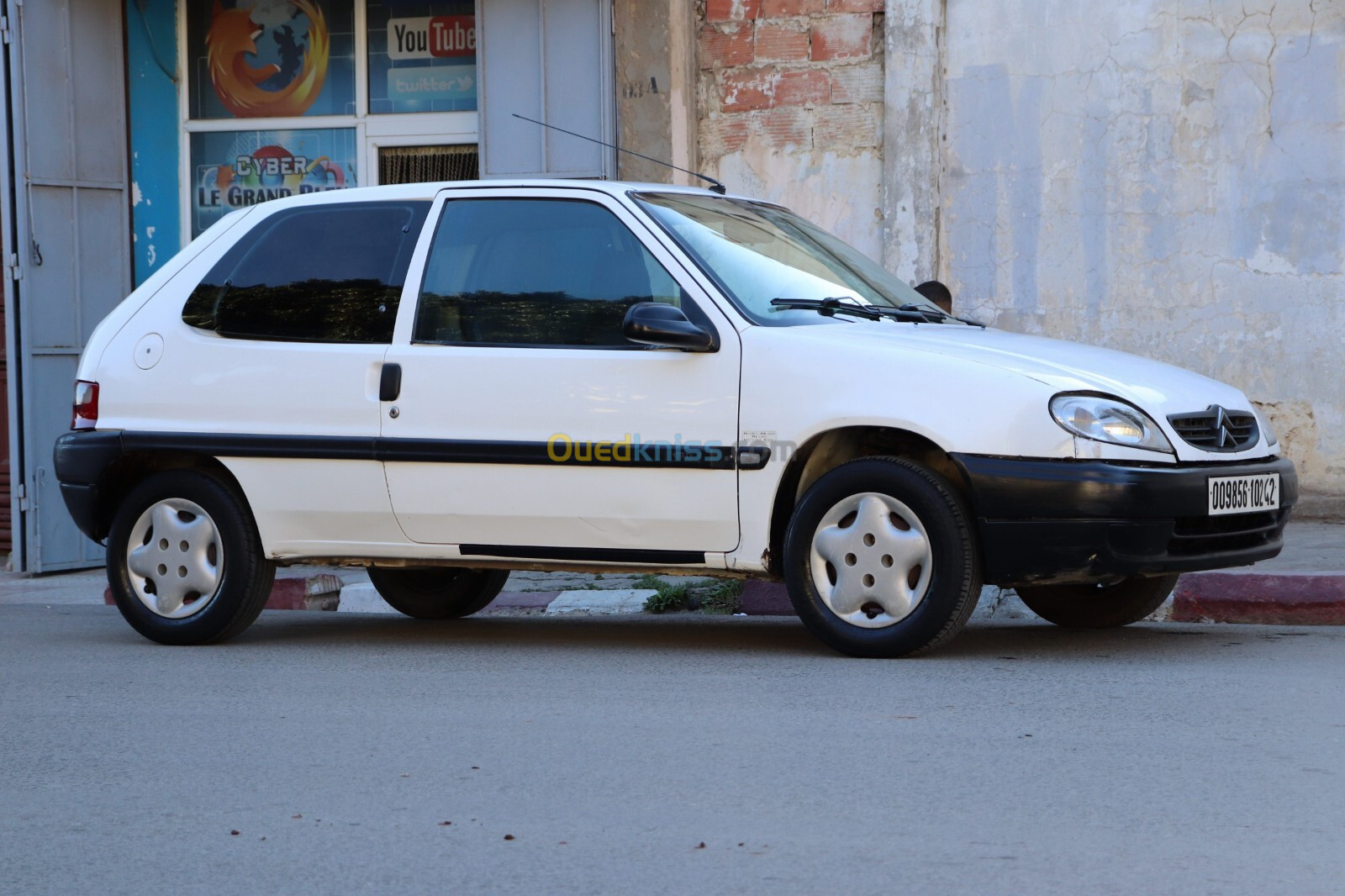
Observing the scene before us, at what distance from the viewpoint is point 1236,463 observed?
5.90 metres

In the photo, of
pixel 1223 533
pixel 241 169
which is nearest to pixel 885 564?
pixel 1223 533

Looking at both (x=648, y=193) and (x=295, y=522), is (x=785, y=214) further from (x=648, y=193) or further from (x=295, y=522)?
(x=295, y=522)

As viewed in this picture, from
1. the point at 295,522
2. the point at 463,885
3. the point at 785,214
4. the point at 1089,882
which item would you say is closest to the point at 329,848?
the point at 463,885

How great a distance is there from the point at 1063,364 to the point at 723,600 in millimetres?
3075

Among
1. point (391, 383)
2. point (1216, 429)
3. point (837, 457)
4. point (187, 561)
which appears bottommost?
point (187, 561)

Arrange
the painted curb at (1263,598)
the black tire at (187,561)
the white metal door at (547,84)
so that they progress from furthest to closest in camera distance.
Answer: the white metal door at (547,84)
the painted curb at (1263,598)
the black tire at (187,561)

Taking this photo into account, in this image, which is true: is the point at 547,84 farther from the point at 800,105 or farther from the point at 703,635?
the point at 703,635

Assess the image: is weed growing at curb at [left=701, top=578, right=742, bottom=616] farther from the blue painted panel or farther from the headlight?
the blue painted panel

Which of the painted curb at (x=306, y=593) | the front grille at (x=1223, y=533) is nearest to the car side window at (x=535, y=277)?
the front grille at (x=1223, y=533)

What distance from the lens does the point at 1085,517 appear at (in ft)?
18.3

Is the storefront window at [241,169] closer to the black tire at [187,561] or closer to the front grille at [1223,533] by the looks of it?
the black tire at [187,561]

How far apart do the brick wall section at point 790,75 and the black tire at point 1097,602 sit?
4.99 meters

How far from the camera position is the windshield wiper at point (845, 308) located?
20.3 ft

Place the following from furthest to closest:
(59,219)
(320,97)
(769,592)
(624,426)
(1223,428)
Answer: (320,97) → (59,219) → (769,592) → (624,426) → (1223,428)
